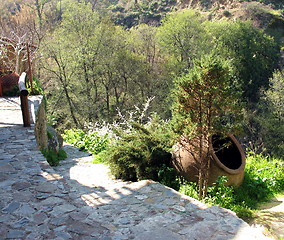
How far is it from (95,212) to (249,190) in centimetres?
302

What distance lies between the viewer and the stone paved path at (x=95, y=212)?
2.67m

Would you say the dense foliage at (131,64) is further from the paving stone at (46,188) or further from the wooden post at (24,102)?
the paving stone at (46,188)

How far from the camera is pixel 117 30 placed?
20406mm

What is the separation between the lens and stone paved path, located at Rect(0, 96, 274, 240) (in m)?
2.67

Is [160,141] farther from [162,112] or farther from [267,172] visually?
[162,112]

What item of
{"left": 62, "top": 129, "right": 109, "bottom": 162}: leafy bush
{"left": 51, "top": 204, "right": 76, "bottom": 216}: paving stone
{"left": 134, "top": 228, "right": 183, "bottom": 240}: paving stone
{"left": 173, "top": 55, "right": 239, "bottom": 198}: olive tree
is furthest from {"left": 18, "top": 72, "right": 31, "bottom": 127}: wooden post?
{"left": 134, "top": 228, "right": 183, "bottom": 240}: paving stone

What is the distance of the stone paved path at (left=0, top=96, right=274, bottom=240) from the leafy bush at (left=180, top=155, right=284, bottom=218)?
0.76 metres

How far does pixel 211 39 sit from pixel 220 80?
19717mm

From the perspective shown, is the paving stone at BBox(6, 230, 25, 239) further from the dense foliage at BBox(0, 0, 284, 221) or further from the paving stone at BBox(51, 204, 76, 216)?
the dense foliage at BBox(0, 0, 284, 221)

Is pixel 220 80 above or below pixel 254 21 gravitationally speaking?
below

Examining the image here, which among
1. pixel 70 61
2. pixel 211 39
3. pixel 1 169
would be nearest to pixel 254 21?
pixel 211 39

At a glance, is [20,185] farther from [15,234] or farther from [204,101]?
[204,101]

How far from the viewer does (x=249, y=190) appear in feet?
16.6

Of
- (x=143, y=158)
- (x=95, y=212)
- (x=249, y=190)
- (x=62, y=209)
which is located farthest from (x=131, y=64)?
(x=62, y=209)
